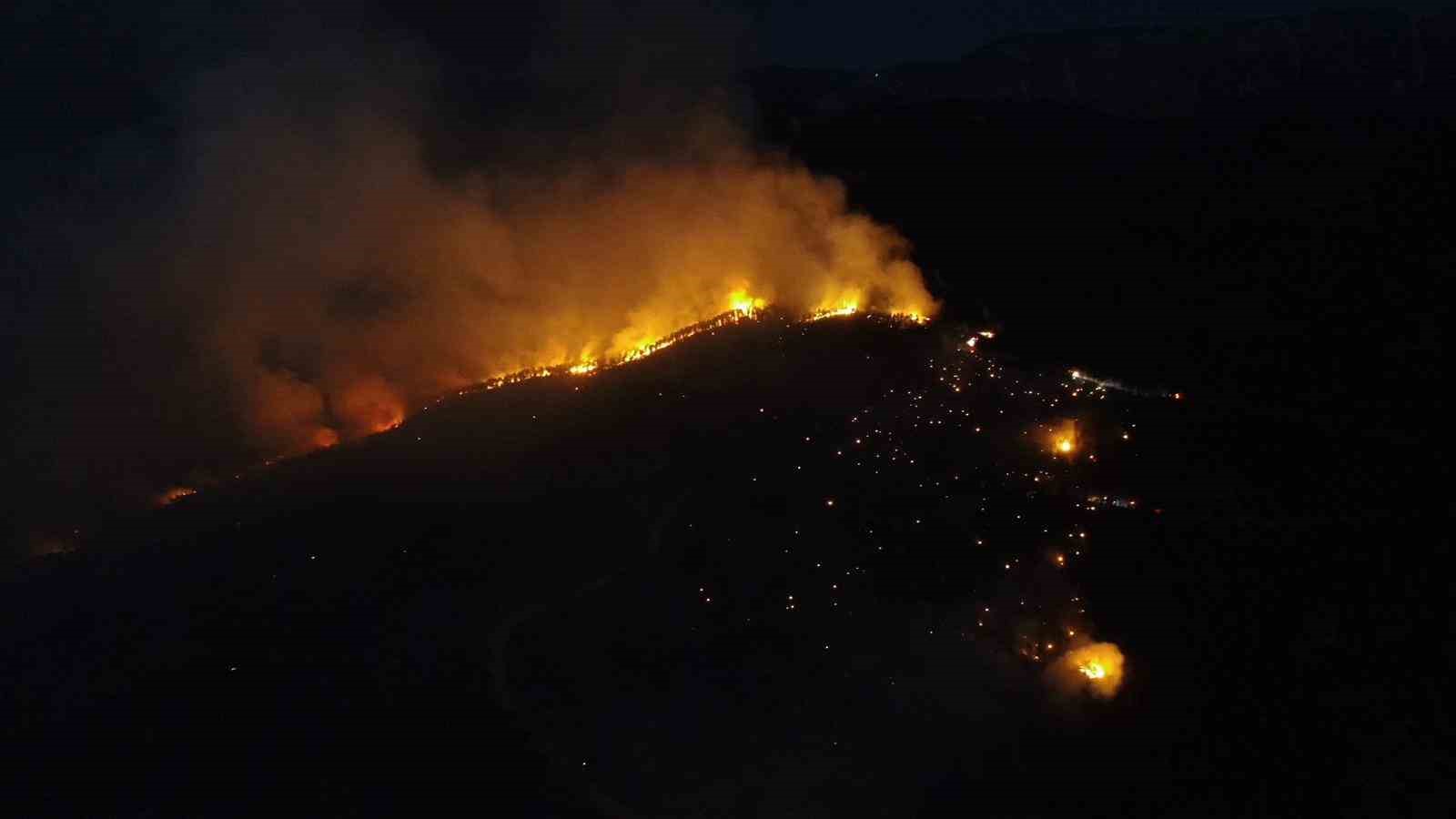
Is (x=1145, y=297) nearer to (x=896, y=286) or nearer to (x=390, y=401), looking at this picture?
(x=896, y=286)

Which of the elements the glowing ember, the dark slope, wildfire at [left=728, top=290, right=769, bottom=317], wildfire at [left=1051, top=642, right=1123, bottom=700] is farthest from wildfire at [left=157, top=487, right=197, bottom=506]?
wildfire at [left=1051, top=642, right=1123, bottom=700]

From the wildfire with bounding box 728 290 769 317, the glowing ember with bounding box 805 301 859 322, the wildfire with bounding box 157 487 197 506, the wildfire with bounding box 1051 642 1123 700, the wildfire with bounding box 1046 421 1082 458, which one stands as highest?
the wildfire with bounding box 728 290 769 317

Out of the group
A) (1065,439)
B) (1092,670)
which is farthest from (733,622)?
(1065,439)

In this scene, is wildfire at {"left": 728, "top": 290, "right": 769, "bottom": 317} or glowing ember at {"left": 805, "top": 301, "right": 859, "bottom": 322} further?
wildfire at {"left": 728, "top": 290, "right": 769, "bottom": 317}

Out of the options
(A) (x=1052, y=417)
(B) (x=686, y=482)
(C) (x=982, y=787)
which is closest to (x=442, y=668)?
(B) (x=686, y=482)

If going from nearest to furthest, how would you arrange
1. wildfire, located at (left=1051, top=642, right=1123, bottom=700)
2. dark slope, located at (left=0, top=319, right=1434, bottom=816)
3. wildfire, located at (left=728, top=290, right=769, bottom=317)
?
dark slope, located at (left=0, top=319, right=1434, bottom=816) → wildfire, located at (left=1051, top=642, right=1123, bottom=700) → wildfire, located at (left=728, top=290, right=769, bottom=317)

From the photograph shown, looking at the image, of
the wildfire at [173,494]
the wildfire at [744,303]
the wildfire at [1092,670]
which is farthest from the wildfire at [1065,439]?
the wildfire at [173,494]

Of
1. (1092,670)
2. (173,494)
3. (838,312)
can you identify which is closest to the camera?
(1092,670)

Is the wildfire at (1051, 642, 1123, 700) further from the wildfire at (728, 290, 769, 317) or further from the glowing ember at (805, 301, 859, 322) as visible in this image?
the wildfire at (728, 290, 769, 317)

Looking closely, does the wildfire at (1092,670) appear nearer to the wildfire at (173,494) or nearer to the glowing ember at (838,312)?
the glowing ember at (838,312)

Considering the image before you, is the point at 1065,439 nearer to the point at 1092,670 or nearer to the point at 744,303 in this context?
the point at 1092,670

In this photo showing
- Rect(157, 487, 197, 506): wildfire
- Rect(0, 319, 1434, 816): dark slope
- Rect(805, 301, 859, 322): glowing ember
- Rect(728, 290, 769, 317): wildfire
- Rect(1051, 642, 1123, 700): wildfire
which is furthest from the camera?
Rect(728, 290, 769, 317): wildfire
